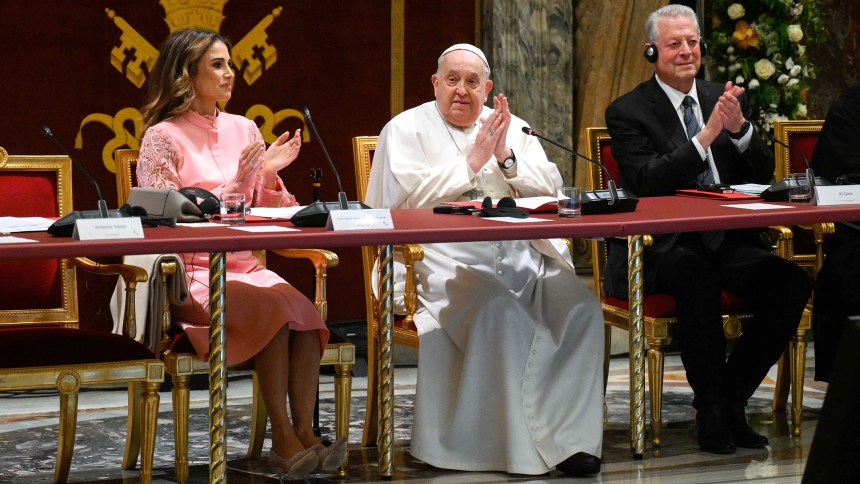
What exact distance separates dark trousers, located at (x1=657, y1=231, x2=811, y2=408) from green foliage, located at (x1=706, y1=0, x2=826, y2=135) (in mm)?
2067

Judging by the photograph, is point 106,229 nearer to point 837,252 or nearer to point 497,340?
point 497,340

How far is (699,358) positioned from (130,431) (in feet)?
6.42

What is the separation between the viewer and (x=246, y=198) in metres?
3.84

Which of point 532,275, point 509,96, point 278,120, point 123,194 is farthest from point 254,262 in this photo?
point 509,96

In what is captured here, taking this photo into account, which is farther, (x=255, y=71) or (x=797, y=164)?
(x=255, y=71)

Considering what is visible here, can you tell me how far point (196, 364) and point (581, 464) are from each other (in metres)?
1.27

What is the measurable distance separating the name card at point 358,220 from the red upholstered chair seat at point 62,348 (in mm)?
766

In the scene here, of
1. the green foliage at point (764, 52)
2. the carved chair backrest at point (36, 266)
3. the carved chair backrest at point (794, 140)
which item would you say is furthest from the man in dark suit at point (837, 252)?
the carved chair backrest at point (36, 266)

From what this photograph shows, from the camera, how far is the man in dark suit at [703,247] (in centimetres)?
404

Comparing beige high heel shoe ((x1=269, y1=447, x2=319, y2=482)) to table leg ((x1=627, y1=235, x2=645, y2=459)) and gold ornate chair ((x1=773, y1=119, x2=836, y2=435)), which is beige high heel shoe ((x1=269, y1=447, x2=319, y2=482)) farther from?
gold ornate chair ((x1=773, y1=119, x2=836, y2=435))

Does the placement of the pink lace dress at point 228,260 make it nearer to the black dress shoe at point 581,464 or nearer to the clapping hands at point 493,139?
the clapping hands at point 493,139

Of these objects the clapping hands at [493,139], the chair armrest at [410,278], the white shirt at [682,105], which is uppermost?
the white shirt at [682,105]

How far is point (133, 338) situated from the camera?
3686mm

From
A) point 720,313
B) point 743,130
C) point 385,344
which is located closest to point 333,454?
point 385,344
